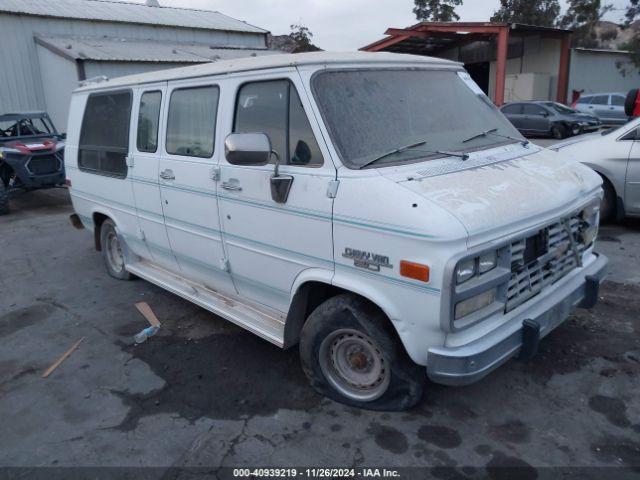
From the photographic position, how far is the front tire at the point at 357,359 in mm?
3293

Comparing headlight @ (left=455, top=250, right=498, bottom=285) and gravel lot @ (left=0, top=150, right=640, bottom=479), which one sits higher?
headlight @ (left=455, top=250, right=498, bottom=285)

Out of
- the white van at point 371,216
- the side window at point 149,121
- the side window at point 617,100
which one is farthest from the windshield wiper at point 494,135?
the side window at point 617,100

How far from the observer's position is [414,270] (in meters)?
2.89

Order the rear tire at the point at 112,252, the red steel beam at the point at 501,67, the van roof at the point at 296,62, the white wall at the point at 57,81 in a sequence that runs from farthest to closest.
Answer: the red steel beam at the point at 501,67, the white wall at the point at 57,81, the rear tire at the point at 112,252, the van roof at the point at 296,62

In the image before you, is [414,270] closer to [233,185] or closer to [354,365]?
[354,365]

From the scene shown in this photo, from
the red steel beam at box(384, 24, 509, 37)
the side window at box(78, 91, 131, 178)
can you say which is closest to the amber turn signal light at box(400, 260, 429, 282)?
the side window at box(78, 91, 131, 178)

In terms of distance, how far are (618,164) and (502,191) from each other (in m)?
4.68

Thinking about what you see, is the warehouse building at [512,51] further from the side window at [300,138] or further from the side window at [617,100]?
the side window at [300,138]

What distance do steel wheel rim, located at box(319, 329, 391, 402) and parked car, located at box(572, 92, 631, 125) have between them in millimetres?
20774

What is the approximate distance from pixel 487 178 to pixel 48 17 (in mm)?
20596

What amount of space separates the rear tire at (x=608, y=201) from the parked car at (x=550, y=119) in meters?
13.0

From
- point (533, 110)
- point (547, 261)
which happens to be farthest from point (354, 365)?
point (533, 110)

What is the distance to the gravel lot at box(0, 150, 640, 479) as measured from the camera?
320cm

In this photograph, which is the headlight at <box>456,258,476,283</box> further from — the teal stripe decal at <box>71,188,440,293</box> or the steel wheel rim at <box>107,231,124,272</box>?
the steel wheel rim at <box>107,231,124,272</box>
